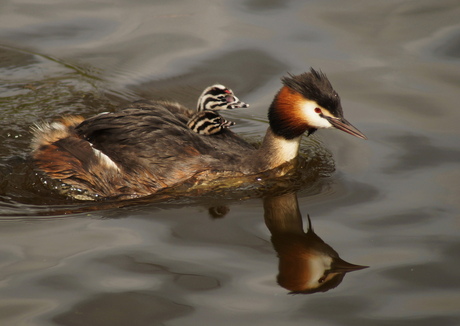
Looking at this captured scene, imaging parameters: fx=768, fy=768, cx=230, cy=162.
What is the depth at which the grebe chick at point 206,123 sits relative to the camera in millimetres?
6691

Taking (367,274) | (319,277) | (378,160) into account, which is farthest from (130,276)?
(378,160)

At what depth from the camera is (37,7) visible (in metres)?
10.1

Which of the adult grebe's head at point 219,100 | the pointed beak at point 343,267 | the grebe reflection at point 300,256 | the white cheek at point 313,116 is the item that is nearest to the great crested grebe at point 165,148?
the white cheek at point 313,116

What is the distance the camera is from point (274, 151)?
6.84 m

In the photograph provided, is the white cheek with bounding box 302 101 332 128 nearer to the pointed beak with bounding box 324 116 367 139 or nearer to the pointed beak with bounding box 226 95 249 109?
the pointed beak with bounding box 324 116 367 139

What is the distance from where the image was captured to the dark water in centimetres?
500

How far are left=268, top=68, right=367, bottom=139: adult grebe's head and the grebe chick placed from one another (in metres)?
0.49

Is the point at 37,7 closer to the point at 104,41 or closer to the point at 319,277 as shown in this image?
the point at 104,41

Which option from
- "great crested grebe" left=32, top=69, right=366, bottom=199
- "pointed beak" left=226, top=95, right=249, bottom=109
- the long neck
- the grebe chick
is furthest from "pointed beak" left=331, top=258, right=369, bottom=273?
"pointed beak" left=226, top=95, right=249, bottom=109

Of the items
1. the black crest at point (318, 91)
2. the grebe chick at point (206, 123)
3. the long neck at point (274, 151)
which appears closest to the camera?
the black crest at point (318, 91)

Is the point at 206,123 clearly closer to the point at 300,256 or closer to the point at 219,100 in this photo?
the point at 219,100

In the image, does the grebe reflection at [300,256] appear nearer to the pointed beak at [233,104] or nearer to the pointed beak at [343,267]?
the pointed beak at [343,267]

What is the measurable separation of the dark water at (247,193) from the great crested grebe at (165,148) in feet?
0.90

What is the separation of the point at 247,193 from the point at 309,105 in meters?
0.92
